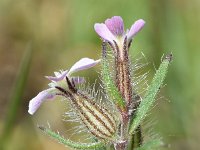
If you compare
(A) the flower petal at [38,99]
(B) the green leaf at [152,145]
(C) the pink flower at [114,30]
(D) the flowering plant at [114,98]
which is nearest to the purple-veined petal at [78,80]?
(D) the flowering plant at [114,98]

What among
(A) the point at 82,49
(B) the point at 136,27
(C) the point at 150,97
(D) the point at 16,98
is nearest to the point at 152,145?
(C) the point at 150,97

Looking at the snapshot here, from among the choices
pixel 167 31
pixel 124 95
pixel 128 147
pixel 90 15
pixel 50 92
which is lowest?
pixel 128 147

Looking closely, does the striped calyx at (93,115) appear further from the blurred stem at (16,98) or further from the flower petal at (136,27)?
the blurred stem at (16,98)

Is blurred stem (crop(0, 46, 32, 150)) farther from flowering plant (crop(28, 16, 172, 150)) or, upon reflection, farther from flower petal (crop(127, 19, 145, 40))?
flower petal (crop(127, 19, 145, 40))

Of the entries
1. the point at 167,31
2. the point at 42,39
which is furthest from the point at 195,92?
the point at 42,39

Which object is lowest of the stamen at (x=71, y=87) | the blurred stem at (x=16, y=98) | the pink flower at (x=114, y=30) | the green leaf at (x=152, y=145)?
the green leaf at (x=152, y=145)

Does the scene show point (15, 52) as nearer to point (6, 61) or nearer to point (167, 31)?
point (6, 61)
